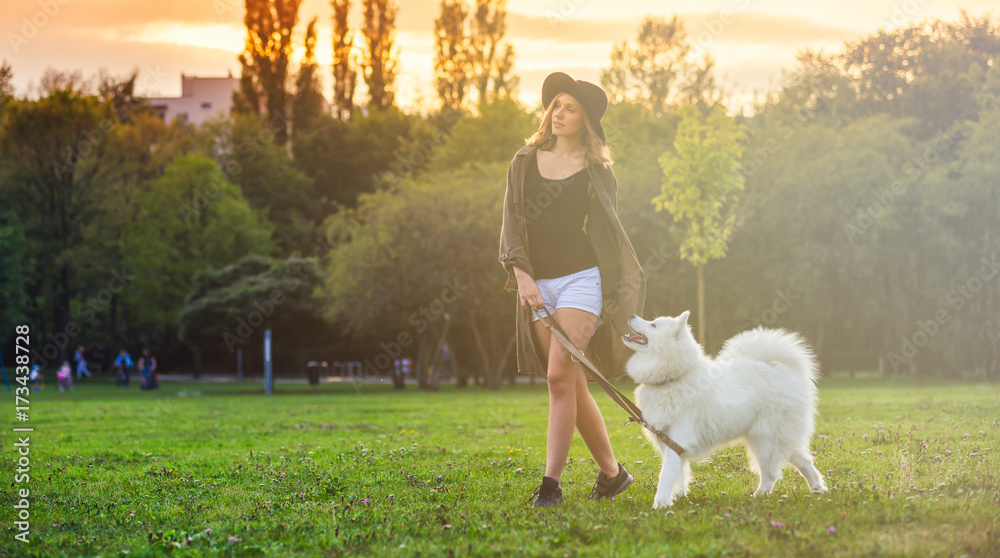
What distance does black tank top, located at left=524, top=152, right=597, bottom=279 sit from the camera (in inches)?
234

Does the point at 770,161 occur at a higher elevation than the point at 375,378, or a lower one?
higher

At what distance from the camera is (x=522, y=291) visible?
589 centimetres

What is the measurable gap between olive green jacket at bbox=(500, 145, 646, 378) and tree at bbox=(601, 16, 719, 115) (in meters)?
49.3

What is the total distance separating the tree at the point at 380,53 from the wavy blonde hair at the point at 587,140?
55793 mm

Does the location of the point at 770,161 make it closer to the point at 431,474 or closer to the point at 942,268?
the point at 942,268

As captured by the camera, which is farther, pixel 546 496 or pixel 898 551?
pixel 546 496

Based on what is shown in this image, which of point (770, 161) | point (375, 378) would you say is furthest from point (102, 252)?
point (770, 161)

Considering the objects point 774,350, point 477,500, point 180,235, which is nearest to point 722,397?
point 774,350

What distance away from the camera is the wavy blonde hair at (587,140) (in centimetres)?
602

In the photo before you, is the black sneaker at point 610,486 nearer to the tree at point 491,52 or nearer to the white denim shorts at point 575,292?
the white denim shorts at point 575,292

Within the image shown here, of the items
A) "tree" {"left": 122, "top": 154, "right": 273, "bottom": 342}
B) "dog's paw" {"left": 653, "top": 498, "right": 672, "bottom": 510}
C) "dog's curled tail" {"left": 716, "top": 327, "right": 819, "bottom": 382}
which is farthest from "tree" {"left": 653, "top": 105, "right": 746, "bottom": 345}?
"tree" {"left": 122, "top": 154, "right": 273, "bottom": 342}

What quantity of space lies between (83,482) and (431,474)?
2905mm

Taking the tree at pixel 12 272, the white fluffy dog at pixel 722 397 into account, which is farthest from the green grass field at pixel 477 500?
the tree at pixel 12 272

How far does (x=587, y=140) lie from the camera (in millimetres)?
6062
